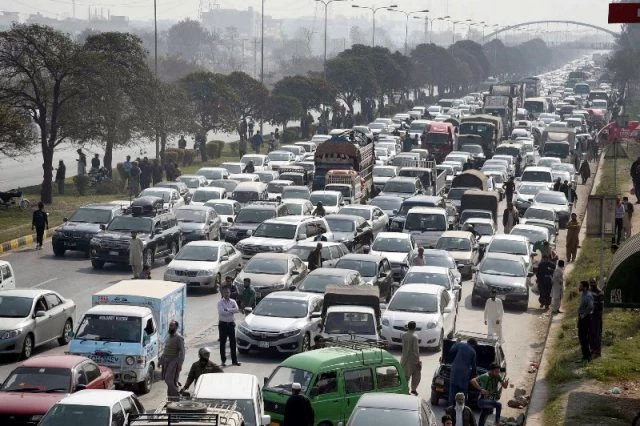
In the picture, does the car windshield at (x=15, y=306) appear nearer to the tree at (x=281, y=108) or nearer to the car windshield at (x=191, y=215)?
the car windshield at (x=191, y=215)

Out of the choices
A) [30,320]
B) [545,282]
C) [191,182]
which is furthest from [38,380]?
[191,182]

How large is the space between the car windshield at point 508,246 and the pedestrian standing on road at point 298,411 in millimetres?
20236

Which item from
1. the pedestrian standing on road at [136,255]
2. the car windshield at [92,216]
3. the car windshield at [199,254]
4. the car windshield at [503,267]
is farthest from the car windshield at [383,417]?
the car windshield at [92,216]

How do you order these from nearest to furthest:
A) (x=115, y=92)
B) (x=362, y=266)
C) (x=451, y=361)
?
1. (x=451, y=361)
2. (x=362, y=266)
3. (x=115, y=92)

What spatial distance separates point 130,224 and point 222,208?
753 centimetres

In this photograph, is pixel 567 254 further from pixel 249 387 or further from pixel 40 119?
pixel 249 387

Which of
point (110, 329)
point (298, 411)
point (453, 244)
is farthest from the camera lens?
point (453, 244)

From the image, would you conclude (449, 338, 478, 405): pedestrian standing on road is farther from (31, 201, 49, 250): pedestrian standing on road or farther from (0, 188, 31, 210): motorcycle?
(0, 188, 31, 210): motorcycle

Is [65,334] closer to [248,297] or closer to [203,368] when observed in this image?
[248,297]

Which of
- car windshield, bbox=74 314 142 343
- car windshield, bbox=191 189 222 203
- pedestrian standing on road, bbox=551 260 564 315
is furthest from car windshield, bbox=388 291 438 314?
car windshield, bbox=191 189 222 203

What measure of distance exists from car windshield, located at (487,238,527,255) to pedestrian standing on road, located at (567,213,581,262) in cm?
394

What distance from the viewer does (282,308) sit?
2830cm

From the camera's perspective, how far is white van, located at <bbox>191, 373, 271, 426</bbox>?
1861 cm

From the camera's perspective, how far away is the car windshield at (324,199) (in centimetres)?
4848
